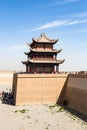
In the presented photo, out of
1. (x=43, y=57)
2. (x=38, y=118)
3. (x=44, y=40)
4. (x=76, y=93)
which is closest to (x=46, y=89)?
(x=76, y=93)

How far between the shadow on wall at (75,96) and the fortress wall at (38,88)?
0.98 meters

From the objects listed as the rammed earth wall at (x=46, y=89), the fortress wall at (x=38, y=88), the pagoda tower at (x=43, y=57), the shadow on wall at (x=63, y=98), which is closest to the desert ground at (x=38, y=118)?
the fortress wall at (x=38, y=88)

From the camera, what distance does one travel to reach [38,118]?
87.5 ft

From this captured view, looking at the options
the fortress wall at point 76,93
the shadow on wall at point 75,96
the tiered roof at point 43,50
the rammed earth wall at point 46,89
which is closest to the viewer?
the shadow on wall at point 75,96

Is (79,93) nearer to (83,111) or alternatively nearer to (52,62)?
(83,111)

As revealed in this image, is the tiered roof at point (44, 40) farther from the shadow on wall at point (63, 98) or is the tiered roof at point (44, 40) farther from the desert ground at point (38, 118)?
the desert ground at point (38, 118)

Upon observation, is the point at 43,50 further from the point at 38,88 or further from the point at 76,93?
the point at 76,93

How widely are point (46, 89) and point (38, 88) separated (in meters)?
1.18

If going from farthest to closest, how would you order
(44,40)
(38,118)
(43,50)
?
(44,40)
(43,50)
(38,118)

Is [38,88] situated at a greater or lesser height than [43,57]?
lesser

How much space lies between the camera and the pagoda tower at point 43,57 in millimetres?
38719

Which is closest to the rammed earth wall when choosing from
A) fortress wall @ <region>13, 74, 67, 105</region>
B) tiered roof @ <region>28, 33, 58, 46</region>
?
fortress wall @ <region>13, 74, 67, 105</region>

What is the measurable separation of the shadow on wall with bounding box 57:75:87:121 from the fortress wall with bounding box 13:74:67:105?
0.98 m

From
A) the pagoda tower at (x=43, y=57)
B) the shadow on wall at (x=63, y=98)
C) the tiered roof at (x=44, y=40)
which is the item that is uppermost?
the tiered roof at (x=44, y=40)
